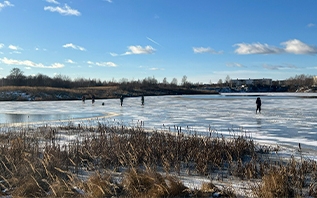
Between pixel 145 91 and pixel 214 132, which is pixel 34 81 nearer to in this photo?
pixel 145 91

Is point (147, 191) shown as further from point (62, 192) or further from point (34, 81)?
point (34, 81)

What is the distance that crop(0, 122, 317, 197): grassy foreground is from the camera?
4.47 m

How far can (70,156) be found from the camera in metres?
6.36

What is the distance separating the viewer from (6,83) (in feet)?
270

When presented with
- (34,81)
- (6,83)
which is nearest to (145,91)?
(34,81)

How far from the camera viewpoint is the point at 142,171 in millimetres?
5270

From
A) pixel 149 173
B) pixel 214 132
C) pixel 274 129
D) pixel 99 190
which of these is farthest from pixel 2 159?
pixel 274 129

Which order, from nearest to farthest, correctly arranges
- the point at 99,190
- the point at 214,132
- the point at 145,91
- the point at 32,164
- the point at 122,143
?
the point at 99,190
the point at 32,164
the point at 122,143
the point at 214,132
the point at 145,91

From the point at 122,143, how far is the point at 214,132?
4.58 metres

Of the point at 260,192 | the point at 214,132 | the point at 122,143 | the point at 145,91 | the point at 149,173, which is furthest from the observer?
the point at 145,91

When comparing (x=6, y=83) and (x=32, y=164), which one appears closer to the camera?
(x=32, y=164)

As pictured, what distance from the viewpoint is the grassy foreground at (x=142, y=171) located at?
4.47 meters

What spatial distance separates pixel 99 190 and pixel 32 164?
1.59 meters

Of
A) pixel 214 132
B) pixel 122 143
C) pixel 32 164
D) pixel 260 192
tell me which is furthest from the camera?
pixel 214 132
